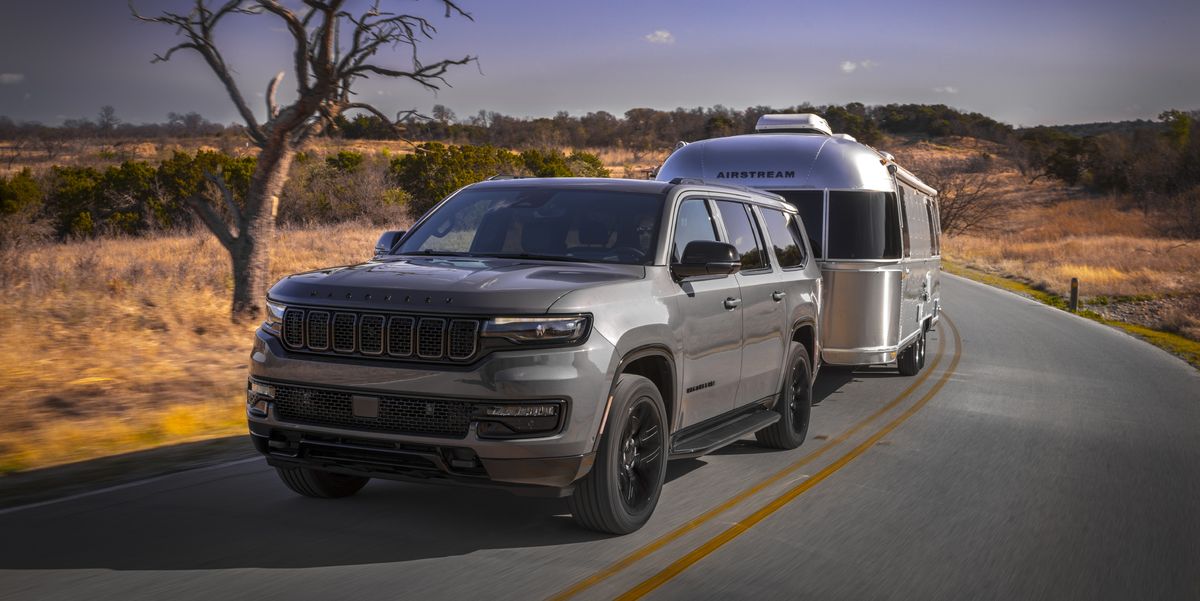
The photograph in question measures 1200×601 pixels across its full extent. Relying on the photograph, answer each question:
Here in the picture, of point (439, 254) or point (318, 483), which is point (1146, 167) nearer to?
point (439, 254)

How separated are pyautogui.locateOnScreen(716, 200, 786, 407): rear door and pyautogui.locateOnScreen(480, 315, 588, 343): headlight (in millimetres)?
2273

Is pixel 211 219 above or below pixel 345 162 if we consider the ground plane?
below

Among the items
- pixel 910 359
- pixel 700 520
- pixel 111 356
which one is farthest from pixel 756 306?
pixel 111 356

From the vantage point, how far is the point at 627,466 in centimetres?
580

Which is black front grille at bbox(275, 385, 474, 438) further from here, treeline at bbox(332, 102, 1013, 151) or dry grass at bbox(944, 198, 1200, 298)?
dry grass at bbox(944, 198, 1200, 298)

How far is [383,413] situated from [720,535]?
204cm

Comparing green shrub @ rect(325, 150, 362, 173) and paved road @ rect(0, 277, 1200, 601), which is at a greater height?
green shrub @ rect(325, 150, 362, 173)

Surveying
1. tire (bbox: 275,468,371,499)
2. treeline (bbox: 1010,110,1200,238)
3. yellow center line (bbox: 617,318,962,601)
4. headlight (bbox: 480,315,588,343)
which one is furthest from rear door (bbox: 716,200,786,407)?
treeline (bbox: 1010,110,1200,238)

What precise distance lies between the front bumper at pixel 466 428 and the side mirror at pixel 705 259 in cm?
107

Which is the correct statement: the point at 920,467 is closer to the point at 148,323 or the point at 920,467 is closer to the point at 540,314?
the point at 540,314

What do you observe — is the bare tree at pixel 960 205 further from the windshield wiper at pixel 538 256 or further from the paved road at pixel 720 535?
the windshield wiper at pixel 538 256

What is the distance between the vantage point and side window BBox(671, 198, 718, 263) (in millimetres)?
6603

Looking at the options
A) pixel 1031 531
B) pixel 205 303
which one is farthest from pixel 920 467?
pixel 205 303

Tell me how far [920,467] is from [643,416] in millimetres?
3139
